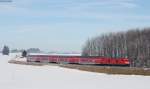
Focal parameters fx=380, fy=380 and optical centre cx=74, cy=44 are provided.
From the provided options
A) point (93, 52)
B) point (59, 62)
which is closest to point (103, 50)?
point (93, 52)

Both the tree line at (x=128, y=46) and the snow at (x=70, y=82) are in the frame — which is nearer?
the snow at (x=70, y=82)

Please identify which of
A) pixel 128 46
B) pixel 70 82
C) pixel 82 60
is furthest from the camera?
pixel 128 46

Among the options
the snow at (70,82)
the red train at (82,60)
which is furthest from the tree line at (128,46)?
the snow at (70,82)

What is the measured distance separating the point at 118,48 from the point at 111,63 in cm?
3090

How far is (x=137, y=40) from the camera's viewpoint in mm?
101125

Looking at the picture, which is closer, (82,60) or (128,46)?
(82,60)

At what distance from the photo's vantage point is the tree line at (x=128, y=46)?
92.5 metres

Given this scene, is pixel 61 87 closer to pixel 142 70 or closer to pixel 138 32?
pixel 142 70

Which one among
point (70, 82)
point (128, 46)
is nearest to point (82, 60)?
point (128, 46)

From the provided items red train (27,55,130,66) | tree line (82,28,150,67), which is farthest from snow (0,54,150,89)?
tree line (82,28,150,67)

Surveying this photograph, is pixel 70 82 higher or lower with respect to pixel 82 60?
lower

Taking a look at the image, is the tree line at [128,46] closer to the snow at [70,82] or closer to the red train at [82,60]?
the red train at [82,60]

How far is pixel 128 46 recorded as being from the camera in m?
102

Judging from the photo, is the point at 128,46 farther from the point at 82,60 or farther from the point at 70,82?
the point at 70,82
